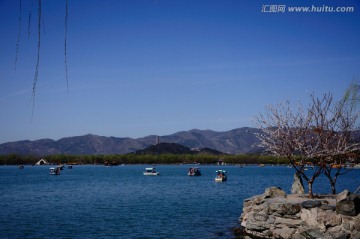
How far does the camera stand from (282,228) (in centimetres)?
1628

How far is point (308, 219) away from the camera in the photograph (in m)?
15.3

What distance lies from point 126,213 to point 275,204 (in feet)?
55.3

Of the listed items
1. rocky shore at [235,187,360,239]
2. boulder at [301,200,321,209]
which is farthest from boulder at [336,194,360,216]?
boulder at [301,200,321,209]

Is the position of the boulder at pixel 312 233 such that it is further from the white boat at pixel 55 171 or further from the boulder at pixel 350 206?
the white boat at pixel 55 171

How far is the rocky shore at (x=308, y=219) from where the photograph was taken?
13.7 metres

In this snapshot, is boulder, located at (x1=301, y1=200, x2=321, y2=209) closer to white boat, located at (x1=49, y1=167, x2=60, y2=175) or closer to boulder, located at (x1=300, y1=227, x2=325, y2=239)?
boulder, located at (x1=300, y1=227, x2=325, y2=239)

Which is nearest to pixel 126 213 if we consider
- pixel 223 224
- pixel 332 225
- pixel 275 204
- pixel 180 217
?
pixel 180 217

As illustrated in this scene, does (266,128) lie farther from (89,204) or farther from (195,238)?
(89,204)

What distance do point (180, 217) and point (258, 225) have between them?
10535 mm

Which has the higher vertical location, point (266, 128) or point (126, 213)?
point (266, 128)

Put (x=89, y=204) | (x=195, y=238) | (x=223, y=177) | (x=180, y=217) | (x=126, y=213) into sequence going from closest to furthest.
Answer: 1. (x=195, y=238)
2. (x=180, y=217)
3. (x=126, y=213)
4. (x=89, y=204)
5. (x=223, y=177)

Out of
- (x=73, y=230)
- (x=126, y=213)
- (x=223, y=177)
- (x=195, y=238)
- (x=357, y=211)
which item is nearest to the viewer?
(x=357, y=211)

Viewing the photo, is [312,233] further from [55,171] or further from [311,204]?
[55,171]

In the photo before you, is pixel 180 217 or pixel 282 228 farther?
pixel 180 217
